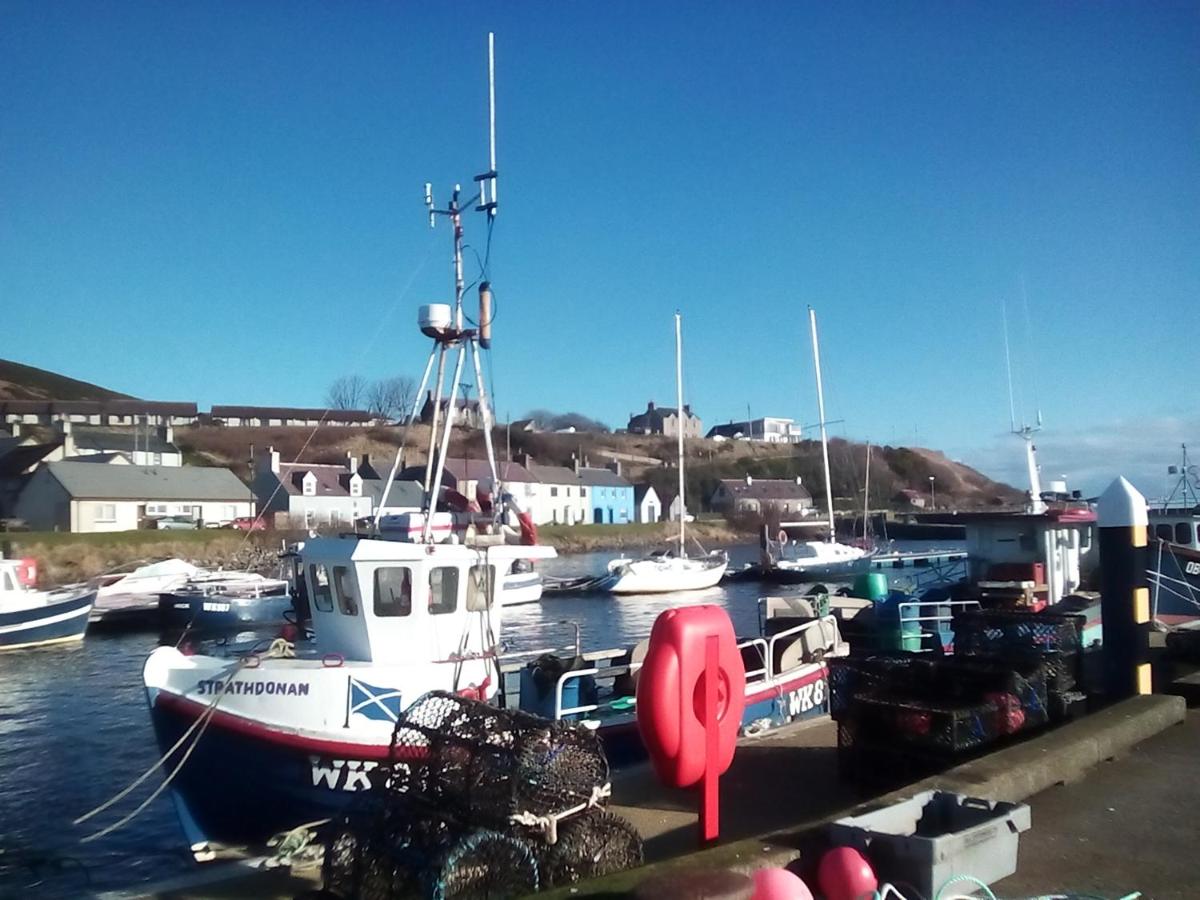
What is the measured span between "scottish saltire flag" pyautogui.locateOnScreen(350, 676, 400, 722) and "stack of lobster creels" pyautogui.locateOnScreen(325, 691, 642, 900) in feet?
15.5

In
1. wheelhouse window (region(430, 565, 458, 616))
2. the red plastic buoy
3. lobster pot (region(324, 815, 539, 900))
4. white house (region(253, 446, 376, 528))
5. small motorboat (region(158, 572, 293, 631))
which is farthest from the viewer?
white house (region(253, 446, 376, 528))

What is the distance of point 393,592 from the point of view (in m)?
12.4

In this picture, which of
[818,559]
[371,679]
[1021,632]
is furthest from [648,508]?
[1021,632]

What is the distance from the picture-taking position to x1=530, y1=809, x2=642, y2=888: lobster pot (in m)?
5.70

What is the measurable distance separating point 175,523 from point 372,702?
6138 centimetres

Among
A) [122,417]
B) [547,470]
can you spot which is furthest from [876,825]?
[122,417]

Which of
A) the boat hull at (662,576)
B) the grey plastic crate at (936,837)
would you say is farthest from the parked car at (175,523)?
the grey plastic crate at (936,837)

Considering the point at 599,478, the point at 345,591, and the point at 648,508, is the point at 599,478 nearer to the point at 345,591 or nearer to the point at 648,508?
the point at 648,508

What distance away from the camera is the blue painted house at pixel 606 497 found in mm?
97312

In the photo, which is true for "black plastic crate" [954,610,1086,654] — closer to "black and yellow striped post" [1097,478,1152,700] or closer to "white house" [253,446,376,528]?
"black and yellow striped post" [1097,478,1152,700]

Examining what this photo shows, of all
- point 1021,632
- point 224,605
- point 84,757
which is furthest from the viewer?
point 224,605

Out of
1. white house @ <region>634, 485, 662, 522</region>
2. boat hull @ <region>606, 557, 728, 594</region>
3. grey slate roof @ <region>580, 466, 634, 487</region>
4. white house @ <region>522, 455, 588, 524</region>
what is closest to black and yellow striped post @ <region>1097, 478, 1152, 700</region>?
boat hull @ <region>606, 557, 728, 594</region>

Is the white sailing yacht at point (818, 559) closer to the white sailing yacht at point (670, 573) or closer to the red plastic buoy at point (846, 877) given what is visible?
the white sailing yacht at point (670, 573)

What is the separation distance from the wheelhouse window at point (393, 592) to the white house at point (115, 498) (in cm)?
5902
